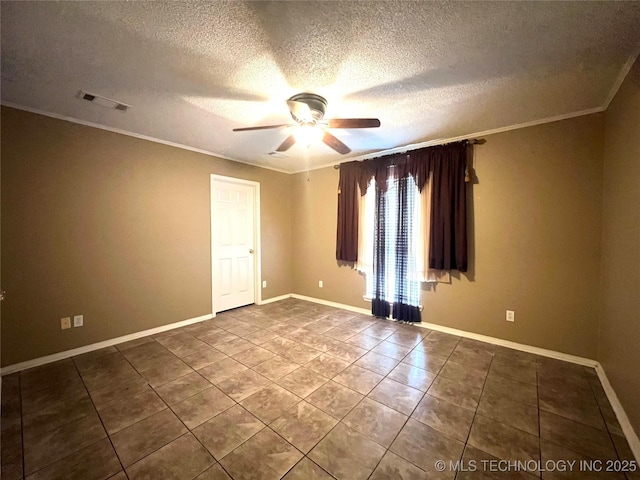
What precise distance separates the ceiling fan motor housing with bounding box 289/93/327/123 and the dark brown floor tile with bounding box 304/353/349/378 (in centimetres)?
223

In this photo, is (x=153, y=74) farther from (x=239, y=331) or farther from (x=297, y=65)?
(x=239, y=331)

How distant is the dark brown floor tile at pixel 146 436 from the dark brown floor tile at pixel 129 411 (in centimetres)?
6

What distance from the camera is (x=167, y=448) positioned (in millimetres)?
1488

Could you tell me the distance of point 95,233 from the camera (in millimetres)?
2725

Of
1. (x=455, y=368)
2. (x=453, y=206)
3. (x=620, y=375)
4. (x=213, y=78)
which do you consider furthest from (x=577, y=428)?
(x=213, y=78)

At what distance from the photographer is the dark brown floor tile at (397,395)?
1.85 metres

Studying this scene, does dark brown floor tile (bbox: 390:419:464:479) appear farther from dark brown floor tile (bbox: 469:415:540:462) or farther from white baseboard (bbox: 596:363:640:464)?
white baseboard (bbox: 596:363:640:464)

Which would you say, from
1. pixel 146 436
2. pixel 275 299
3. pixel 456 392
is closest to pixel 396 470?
pixel 456 392

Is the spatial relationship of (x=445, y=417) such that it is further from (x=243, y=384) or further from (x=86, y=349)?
(x=86, y=349)

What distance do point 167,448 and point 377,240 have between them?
3.05 metres

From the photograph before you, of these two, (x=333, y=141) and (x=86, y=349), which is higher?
(x=333, y=141)

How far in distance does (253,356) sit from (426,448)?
1729 mm

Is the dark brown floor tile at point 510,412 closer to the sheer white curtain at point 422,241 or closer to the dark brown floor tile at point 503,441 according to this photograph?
the dark brown floor tile at point 503,441

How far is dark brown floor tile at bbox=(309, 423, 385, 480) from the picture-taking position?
53.0 inches
